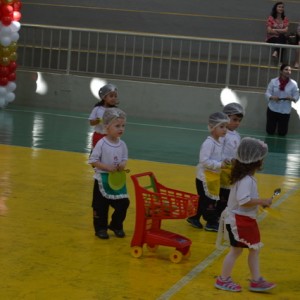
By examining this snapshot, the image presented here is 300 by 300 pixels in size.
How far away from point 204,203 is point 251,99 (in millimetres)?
9874

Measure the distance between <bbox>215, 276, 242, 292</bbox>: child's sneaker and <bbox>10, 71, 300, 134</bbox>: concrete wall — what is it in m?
11.7

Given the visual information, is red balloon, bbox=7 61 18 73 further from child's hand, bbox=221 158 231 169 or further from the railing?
child's hand, bbox=221 158 231 169

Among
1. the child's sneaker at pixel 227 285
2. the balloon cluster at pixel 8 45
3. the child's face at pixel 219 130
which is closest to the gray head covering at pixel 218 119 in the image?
the child's face at pixel 219 130

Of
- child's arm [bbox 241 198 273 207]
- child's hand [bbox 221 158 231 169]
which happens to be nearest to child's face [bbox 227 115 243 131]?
child's hand [bbox 221 158 231 169]

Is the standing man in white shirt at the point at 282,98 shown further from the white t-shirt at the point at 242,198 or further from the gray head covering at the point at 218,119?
the white t-shirt at the point at 242,198

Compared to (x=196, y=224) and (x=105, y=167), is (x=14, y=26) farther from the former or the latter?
(x=105, y=167)

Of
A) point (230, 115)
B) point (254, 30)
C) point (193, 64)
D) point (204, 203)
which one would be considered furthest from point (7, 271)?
point (254, 30)

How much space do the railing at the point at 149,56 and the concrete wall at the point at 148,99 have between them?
1.41 feet

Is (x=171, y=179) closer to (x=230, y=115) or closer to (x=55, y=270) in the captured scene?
(x=230, y=115)

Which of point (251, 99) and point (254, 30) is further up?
point (254, 30)

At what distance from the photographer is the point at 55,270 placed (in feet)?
25.2

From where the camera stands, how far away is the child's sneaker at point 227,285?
737 cm

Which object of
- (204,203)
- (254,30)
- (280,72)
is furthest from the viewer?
(254,30)

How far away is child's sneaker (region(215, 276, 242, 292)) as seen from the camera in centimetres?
737
